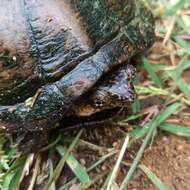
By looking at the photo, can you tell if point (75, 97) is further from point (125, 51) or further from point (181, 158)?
point (181, 158)

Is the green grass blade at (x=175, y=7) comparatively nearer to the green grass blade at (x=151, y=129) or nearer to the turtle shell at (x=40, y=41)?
the green grass blade at (x=151, y=129)

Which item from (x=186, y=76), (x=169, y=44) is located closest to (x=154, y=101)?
(x=186, y=76)

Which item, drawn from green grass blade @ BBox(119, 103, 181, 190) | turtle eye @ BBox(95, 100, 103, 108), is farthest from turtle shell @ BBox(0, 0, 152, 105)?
green grass blade @ BBox(119, 103, 181, 190)

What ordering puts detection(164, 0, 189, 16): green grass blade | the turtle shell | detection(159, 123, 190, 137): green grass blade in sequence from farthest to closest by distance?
detection(164, 0, 189, 16): green grass blade
detection(159, 123, 190, 137): green grass blade
the turtle shell

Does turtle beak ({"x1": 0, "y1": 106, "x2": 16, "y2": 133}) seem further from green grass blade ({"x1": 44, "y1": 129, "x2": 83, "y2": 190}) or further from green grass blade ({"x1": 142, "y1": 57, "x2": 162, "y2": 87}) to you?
green grass blade ({"x1": 142, "y1": 57, "x2": 162, "y2": 87})

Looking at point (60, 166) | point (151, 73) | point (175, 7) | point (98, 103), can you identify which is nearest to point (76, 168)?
point (60, 166)

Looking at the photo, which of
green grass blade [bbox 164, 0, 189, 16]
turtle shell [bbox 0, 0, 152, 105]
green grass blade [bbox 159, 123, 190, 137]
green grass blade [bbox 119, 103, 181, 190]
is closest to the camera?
turtle shell [bbox 0, 0, 152, 105]

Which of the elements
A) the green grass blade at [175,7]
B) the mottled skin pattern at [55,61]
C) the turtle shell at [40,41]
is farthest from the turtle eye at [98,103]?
the green grass blade at [175,7]
